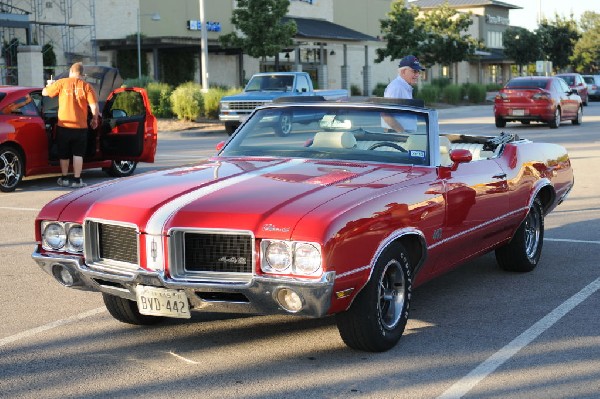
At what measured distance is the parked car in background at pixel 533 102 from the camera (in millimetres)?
28812

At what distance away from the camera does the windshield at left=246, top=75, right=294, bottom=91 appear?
2889cm

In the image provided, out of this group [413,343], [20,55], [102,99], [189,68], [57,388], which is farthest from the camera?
[189,68]

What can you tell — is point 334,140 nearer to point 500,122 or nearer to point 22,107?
point 22,107

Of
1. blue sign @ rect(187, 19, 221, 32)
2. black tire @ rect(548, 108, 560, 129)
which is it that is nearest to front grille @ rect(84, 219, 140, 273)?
black tire @ rect(548, 108, 560, 129)

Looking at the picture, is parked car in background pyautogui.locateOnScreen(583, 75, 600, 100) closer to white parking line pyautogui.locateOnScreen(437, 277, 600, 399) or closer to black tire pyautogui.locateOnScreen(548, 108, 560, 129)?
black tire pyautogui.locateOnScreen(548, 108, 560, 129)

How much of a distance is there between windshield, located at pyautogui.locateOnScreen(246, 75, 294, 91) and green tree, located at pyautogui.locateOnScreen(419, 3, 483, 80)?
1338 inches

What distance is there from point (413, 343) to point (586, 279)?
2537mm

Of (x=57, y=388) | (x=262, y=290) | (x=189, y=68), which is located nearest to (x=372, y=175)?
(x=262, y=290)

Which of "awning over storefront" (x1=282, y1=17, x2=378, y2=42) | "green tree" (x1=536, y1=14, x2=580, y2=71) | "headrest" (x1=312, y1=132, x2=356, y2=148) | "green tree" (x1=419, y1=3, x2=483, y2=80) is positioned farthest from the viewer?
"green tree" (x1=536, y1=14, x2=580, y2=71)

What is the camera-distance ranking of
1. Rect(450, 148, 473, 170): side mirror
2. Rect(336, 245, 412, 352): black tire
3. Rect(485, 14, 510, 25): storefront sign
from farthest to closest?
Rect(485, 14, 510, 25): storefront sign < Rect(450, 148, 473, 170): side mirror < Rect(336, 245, 412, 352): black tire

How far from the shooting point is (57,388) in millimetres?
5336

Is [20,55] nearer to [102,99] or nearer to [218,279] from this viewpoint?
[102,99]

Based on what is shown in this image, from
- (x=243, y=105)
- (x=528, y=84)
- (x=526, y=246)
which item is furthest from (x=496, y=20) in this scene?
(x=526, y=246)

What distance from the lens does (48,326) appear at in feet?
22.1
